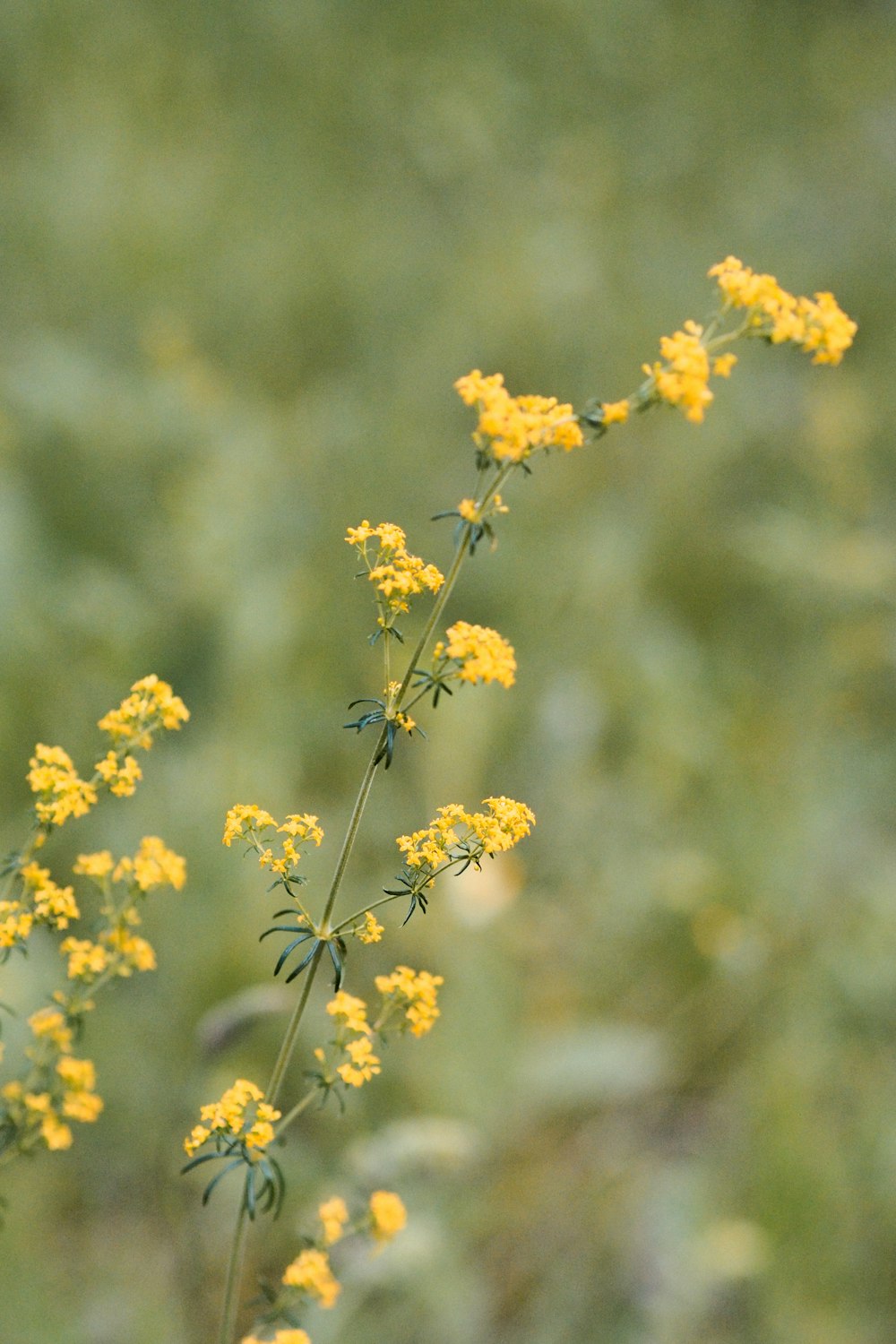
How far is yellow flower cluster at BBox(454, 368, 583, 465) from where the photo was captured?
1.05 metres

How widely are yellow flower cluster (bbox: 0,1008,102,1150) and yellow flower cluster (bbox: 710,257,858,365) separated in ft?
3.44

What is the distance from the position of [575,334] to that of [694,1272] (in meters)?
3.88

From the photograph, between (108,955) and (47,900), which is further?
(108,955)

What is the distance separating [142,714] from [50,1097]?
0.46m

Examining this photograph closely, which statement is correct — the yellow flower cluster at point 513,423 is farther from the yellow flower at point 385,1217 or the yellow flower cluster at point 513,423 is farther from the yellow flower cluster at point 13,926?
the yellow flower at point 385,1217

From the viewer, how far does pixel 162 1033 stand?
118 inches

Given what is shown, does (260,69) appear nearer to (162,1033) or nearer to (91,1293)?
(162,1033)

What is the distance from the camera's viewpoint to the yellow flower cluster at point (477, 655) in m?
1.06

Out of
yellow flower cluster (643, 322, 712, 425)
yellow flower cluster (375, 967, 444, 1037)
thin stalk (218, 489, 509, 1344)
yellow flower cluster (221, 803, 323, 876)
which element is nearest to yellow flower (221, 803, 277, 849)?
yellow flower cluster (221, 803, 323, 876)

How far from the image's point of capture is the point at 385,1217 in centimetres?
132

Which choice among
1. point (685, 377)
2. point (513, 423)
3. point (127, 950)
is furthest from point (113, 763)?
point (685, 377)

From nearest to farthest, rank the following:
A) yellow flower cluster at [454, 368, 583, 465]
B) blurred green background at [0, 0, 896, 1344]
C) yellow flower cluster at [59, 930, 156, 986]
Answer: yellow flower cluster at [454, 368, 583, 465] → yellow flower cluster at [59, 930, 156, 986] → blurred green background at [0, 0, 896, 1344]

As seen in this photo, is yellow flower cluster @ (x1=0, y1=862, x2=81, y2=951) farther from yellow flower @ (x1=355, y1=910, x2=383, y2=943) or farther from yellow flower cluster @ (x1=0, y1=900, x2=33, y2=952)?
yellow flower @ (x1=355, y1=910, x2=383, y2=943)

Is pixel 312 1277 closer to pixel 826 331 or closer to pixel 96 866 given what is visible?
pixel 96 866
